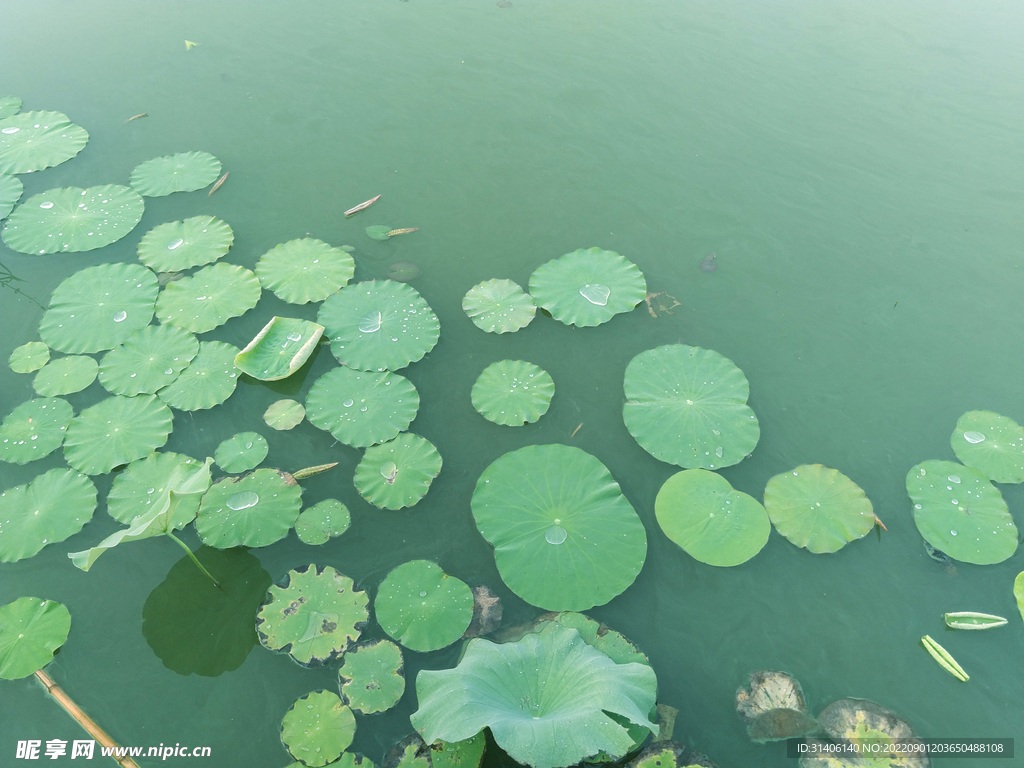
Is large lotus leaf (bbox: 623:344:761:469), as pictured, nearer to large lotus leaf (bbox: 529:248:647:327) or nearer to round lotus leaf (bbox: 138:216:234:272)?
large lotus leaf (bbox: 529:248:647:327)

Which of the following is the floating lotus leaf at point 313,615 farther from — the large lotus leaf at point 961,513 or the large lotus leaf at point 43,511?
the large lotus leaf at point 961,513

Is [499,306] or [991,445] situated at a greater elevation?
[499,306]

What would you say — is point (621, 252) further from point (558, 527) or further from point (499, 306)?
point (558, 527)

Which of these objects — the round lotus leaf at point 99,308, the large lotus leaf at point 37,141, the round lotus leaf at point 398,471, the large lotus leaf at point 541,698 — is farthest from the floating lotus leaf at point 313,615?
the large lotus leaf at point 37,141

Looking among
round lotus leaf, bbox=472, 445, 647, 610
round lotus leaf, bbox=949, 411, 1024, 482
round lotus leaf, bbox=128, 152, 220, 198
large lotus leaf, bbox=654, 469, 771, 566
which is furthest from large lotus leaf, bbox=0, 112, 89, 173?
round lotus leaf, bbox=949, 411, 1024, 482

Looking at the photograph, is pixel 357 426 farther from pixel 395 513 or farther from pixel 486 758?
pixel 486 758

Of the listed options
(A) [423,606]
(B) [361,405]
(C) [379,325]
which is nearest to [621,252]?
(C) [379,325]
